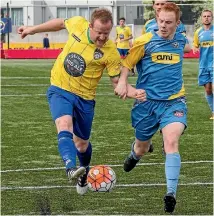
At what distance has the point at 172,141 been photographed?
9430 mm

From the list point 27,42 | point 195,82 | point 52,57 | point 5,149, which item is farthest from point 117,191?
point 27,42

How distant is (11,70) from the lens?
111 ft

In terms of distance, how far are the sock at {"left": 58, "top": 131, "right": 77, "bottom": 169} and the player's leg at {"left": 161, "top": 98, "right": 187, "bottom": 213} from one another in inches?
39.0

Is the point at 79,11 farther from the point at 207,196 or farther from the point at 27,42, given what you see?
the point at 207,196

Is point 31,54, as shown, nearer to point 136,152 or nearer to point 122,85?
point 136,152

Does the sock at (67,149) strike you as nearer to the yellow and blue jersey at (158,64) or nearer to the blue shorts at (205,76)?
the yellow and blue jersey at (158,64)

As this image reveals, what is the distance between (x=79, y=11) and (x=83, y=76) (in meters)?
56.1

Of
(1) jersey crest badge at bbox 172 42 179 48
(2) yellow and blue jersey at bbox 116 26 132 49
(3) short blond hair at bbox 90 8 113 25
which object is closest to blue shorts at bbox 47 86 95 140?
(3) short blond hair at bbox 90 8 113 25

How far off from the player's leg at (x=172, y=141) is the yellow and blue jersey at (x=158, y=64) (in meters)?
0.17

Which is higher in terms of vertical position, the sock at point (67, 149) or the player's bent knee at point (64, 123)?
the player's bent knee at point (64, 123)

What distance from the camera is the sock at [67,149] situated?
9.22 m

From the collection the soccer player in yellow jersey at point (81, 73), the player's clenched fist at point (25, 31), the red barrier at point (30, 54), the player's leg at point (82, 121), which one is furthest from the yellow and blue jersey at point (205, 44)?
the red barrier at point (30, 54)

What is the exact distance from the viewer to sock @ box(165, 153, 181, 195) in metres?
9.09

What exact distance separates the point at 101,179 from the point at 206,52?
10.0 meters
